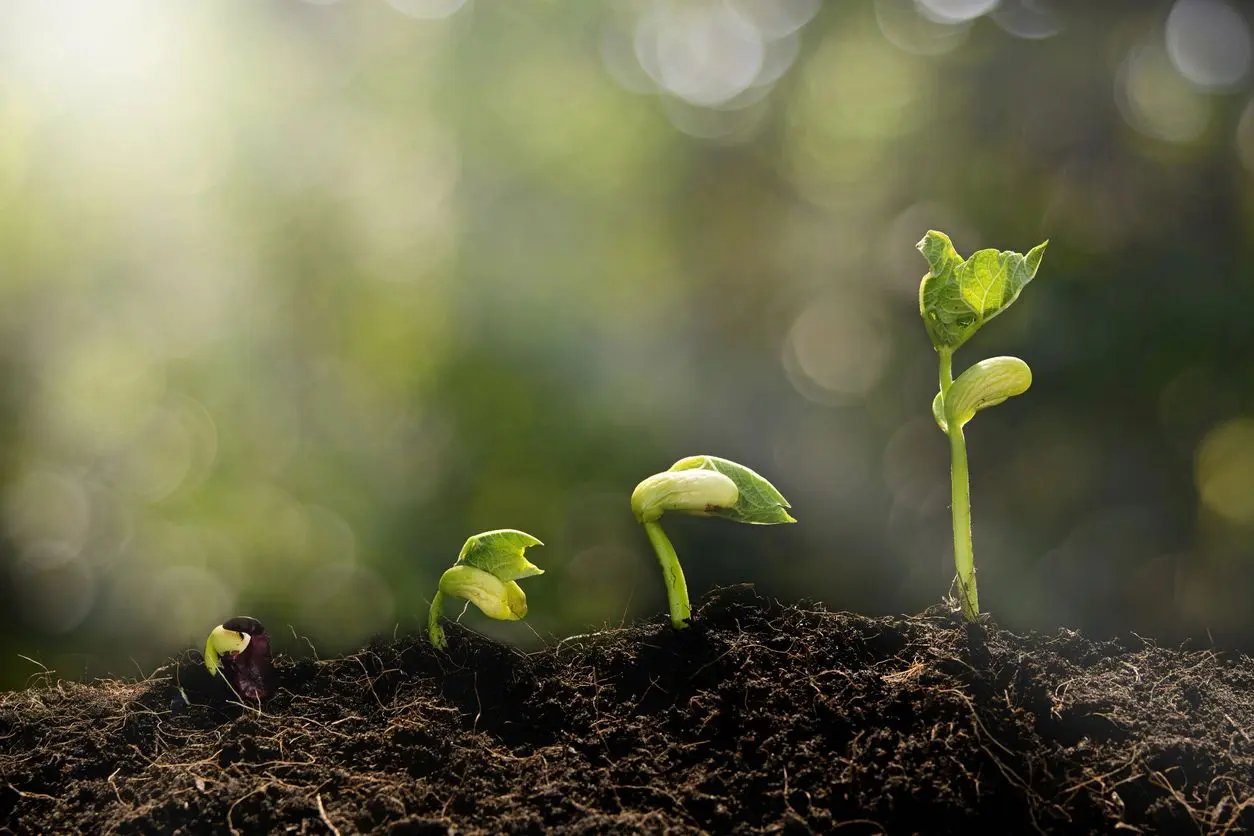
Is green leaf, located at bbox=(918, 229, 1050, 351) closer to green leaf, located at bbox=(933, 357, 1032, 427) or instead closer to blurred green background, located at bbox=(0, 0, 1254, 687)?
green leaf, located at bbox=(933, 357, 1032, 427)

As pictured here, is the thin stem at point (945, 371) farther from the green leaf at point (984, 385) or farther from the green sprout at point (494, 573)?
the green sprout at point (494, 573)

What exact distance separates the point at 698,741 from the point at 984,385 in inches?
19.2

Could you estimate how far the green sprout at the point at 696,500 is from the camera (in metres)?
0.94

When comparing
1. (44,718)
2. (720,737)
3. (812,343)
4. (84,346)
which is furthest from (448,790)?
(84,346)

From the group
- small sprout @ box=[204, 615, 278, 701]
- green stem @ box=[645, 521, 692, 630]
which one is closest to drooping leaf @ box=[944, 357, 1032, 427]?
green stem @ box=[645, 521, 692, 630]

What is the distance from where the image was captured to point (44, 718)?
1.08 metres

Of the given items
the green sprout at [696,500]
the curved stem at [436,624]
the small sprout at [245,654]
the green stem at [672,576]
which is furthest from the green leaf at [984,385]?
the small sprout at [245,654]

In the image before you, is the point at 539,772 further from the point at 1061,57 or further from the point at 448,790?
the point at 1061,57

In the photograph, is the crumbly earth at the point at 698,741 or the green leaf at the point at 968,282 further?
the green leaf at the point at 968,282

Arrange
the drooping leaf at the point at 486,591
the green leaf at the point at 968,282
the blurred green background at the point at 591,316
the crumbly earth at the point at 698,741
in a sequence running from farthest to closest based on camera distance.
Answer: the blurred green background at the point at 591,316
the drooping leaf at the point at 486,591
the green leaf at the point at 968,282
the crumbly earth at the point at 698,741

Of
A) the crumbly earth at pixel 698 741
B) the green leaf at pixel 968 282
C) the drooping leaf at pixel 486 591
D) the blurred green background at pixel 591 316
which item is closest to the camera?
the crumbly earth at pixel 698 741

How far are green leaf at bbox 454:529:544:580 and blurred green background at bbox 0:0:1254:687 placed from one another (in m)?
0.30

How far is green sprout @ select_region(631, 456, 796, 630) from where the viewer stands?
938 mm

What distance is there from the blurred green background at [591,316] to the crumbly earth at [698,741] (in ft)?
0.91
